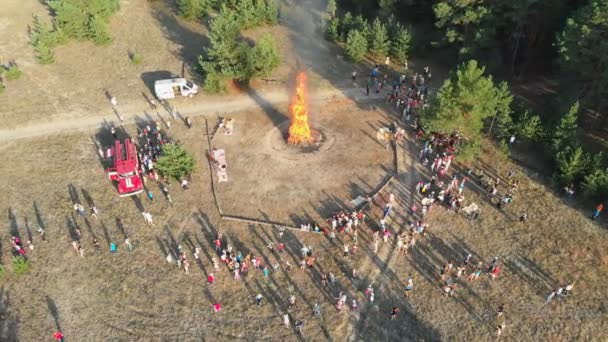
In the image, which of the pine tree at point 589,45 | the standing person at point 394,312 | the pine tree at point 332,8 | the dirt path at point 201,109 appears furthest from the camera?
the pine tree at point 332,8

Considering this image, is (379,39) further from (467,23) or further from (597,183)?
(597,183)

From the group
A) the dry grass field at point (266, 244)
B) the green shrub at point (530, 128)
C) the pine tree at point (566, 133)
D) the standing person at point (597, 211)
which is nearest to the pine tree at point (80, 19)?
the dry grass field at point (266, 244)

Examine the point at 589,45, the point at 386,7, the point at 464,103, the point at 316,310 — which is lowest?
the point at 316,310

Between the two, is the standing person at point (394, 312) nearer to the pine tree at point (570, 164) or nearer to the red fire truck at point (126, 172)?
the pine tree at point (570, 164)

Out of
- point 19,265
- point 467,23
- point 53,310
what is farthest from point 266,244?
point 467,23

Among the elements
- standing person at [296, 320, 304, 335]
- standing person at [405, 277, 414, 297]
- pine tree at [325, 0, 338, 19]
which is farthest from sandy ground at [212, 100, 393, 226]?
pine tree at [325, 0, 338, 19]

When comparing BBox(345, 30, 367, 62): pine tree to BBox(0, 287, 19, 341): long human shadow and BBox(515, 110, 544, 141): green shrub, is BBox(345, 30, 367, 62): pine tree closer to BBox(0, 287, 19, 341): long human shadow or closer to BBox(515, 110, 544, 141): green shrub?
BBox(515, 110, 544, 141): green shrub

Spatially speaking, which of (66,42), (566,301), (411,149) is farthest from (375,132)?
(66,42)
